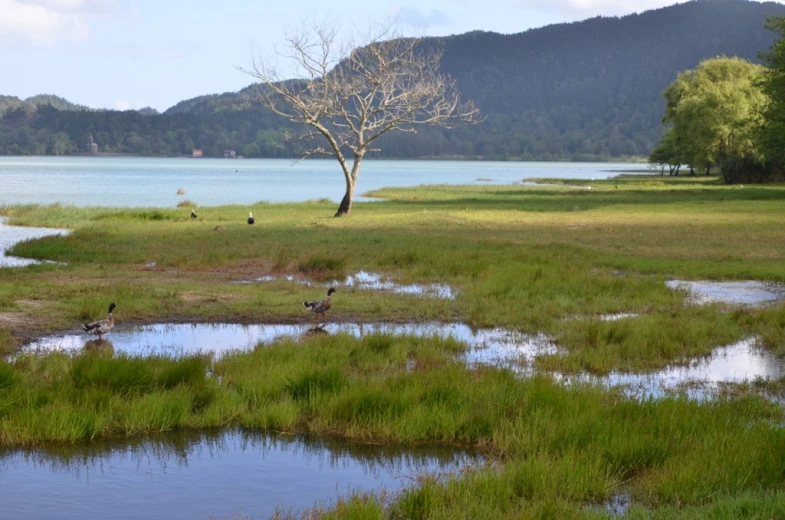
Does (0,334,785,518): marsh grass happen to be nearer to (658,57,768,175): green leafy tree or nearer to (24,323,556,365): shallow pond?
(24,323,556,365): shallow pond

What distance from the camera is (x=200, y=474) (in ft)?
31.9

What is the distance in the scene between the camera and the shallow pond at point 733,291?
20031 mm

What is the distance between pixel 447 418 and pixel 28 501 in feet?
14.5

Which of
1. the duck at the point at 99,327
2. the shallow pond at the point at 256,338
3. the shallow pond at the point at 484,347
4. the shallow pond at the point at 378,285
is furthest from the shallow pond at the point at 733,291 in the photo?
the duck at the point at 99,327

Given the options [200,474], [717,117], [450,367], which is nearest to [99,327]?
[450,367]

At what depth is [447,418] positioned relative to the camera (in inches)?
425

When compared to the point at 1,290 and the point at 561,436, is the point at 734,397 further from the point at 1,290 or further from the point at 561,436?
the point at 1,290

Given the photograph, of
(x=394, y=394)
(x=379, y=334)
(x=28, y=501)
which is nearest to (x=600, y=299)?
(x=379, y=334)

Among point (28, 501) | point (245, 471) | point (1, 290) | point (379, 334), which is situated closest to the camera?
point (28, 501)

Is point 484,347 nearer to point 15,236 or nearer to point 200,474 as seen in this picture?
point 200,474

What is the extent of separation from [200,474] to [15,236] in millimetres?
29418

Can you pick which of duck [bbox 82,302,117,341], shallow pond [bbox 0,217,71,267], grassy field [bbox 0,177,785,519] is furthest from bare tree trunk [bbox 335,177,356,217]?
duck [bbox 82,302,117,341]

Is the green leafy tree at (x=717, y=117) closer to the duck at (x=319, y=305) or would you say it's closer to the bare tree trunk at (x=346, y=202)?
the bare tree trunk at (x=346, y=202)

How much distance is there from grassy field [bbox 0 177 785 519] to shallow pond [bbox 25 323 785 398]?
1.36ft
